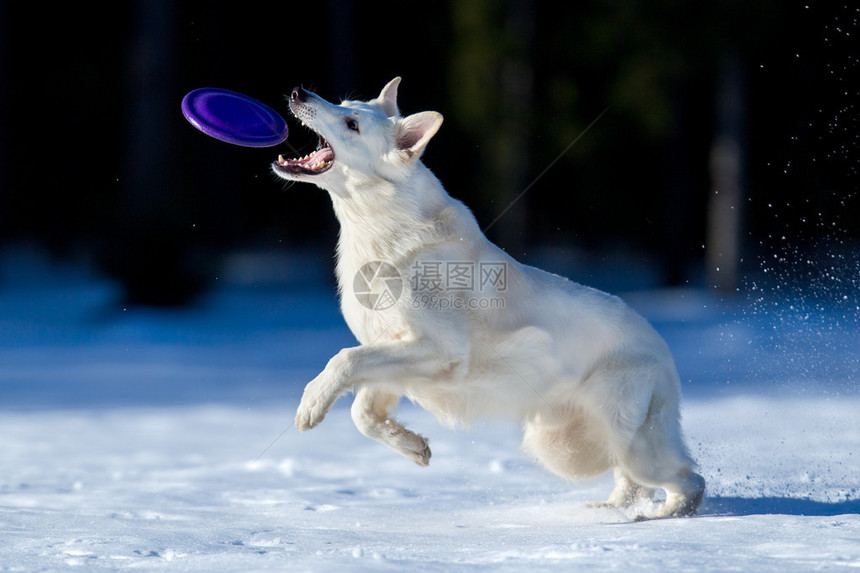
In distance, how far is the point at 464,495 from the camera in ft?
18.1

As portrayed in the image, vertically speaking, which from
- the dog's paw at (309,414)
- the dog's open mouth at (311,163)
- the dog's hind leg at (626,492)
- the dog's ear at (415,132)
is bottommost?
the dog's hind leg at (626,492)

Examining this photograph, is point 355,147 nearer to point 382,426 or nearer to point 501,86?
point 382,426

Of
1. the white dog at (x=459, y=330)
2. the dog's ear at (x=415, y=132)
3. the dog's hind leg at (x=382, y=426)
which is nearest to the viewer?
the white dog at (x=459, y=330)

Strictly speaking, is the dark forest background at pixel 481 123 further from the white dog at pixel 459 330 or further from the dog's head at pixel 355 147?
the dog's head at pixel 355 147

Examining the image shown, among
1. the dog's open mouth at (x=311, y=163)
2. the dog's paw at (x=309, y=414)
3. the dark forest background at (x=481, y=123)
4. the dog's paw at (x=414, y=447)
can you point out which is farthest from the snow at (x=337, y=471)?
the dark forest background at (x=481, y=123)

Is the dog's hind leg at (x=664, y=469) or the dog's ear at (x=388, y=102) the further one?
the dog's ear at (x=388, y=102)

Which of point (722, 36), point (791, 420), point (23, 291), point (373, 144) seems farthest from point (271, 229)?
point (373, 144)

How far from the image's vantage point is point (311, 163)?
4828mm

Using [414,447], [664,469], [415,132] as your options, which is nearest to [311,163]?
[415,132]

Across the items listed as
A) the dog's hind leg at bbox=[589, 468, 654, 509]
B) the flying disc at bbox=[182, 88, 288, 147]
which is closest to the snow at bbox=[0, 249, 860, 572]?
the dog's hind leg at bbox=[589, 468, 654, 509]

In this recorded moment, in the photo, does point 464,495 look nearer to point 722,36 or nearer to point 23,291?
point 722,36

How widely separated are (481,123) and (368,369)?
12339 millimetres

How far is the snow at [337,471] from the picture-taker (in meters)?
3.67

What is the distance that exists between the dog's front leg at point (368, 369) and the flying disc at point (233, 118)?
5.38 feet
